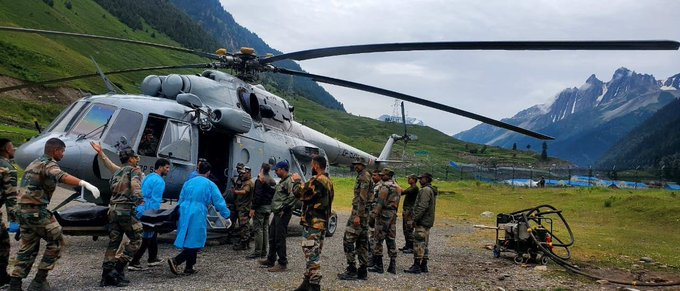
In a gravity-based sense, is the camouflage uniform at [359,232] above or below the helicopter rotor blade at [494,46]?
below

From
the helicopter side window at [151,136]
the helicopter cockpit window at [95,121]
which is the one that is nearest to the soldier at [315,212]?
the helicopter side window at [151,136]

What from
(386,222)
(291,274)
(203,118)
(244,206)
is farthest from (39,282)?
(386,222)

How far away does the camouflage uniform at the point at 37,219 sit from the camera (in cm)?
586

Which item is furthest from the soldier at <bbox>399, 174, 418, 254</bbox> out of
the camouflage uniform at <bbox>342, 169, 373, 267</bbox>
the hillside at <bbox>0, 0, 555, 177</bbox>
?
the hillside at <bbox>0, 0, 555, 177</bbox>

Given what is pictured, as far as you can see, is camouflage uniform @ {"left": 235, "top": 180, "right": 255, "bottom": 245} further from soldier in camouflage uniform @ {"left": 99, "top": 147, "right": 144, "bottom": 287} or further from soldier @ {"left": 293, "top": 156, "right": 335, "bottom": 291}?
soldier in camouflage uniform @ {"left": 99, "top": 147, "right": 144, "bottom": 287}

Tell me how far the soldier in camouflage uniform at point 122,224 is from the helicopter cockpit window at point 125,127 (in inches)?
91.8

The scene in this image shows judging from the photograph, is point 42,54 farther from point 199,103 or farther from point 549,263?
point 549,263

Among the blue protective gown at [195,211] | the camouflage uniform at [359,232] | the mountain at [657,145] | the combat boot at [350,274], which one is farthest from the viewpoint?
the mountain at [657,145]

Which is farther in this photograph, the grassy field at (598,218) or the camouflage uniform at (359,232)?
the grassy field at (598,218)

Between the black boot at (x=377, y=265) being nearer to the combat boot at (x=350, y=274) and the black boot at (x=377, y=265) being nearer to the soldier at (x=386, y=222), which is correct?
the soldier at (x=386, y=222)

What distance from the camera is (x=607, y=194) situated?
27406 mm

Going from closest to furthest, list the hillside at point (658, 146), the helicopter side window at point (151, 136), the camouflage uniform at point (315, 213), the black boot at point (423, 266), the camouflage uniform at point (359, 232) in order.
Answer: the camouflage uniform at point (315, 213) → the camouflage uniform at point (359, 232) → the black boot at point (423, 266) → the helicopter side window at point (151, 136) → the hillside at point (658, 146)

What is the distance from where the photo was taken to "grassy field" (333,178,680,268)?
12.4 meters

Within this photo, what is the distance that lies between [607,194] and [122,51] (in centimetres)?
10660
